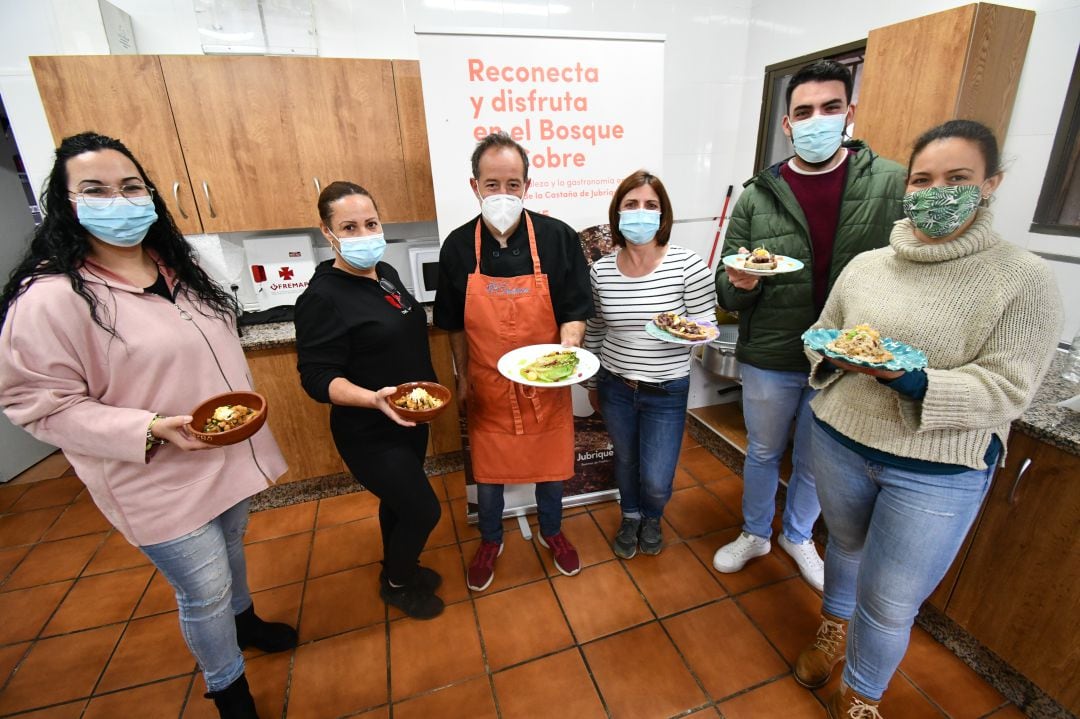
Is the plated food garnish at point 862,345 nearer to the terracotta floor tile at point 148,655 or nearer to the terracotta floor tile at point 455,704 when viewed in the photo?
the terracotta floor tile at point 455,704

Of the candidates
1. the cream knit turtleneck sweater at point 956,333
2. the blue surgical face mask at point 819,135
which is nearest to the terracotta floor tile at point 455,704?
the cream knit turtleneck sweater at point 956,333

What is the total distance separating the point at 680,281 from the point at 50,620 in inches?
116

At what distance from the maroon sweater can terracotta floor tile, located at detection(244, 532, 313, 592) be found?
7.93 feet

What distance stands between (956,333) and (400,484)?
162 centimetres

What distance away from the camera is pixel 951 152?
105cm

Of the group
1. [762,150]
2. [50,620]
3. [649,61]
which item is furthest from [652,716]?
[762,150]

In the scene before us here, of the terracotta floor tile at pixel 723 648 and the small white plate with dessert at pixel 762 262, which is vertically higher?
the small white plate with dessert at pixel 762 262

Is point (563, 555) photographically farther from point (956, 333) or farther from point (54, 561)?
point (54, 561)

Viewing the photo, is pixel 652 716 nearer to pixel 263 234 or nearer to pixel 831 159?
pixel 831 159

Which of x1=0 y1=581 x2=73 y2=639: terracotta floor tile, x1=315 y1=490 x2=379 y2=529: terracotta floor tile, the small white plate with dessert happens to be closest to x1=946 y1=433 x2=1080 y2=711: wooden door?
the small white plate with dessert

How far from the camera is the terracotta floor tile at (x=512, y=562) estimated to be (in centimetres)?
210

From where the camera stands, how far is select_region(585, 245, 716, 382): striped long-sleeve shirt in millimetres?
1750

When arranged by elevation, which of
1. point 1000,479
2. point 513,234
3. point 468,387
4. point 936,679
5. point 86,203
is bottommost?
point 936,679

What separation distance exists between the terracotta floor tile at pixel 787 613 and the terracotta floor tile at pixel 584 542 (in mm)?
606
